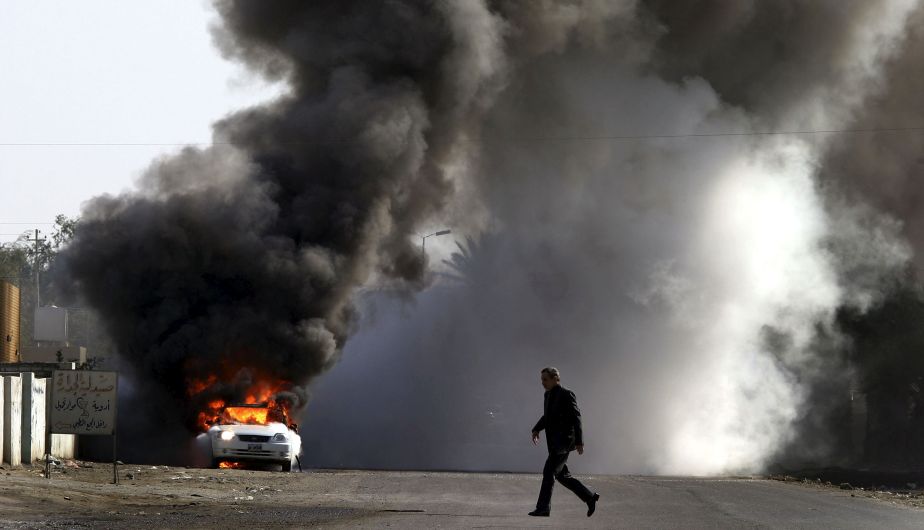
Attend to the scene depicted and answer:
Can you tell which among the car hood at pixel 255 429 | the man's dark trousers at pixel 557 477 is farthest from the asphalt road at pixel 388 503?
the car hood at pixel 255 429

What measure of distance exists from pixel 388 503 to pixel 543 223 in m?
30.5

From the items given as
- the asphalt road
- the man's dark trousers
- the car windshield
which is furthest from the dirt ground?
the car windshield

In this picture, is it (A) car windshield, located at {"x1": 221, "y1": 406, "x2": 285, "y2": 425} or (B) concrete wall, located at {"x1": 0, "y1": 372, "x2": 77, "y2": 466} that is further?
(A) car windshield, located at {"x1": 221, "y1": 406, "x2": 285, "y2": 425}

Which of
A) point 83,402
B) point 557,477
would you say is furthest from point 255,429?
point 557,477

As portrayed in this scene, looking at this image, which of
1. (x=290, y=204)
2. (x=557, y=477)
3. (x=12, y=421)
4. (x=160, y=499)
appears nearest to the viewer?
(x=557, y=477)

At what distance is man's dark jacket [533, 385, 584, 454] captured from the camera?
49.4ft

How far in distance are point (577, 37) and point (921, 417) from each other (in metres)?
18.6

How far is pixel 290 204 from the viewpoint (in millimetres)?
37938

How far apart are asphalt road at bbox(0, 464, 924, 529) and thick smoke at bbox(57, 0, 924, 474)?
11327mm

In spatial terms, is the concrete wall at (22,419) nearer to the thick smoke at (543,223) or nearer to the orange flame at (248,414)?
the orange flame at (248,414)

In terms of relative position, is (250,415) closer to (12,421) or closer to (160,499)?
(12,421)

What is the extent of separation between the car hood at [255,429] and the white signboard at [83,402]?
491 cm

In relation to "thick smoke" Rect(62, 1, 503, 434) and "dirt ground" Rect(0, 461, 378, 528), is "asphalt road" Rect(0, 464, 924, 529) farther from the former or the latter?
"thick smoke" Rect(62, 1, 503, 434)

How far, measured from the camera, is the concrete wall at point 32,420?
22.5 metres
